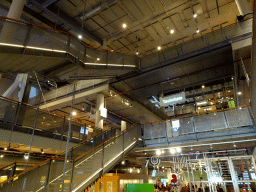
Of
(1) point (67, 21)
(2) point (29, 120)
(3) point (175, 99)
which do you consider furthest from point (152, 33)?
(2) point (29, 120)

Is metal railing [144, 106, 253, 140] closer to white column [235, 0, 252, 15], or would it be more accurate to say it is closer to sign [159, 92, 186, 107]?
sign [159, 92, 186, 107]

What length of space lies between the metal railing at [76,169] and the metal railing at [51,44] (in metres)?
4.18

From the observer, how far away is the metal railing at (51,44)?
6406 mm

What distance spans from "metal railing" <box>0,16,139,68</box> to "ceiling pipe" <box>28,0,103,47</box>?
2.42 meters

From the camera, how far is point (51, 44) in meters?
7.32

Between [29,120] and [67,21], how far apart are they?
632 centimetres

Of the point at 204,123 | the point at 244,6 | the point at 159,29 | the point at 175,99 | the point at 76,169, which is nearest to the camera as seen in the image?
the point at 76,169

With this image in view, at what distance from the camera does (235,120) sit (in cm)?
881

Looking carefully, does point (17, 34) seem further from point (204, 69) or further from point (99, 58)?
point (204, 69)

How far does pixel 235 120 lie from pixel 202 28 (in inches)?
258

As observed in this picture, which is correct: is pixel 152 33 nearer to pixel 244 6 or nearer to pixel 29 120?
pixel 244 6

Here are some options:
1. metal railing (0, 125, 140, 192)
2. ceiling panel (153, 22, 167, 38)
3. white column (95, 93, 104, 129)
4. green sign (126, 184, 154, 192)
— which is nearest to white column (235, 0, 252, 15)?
ceiling panel (153, 22, 167, 38)

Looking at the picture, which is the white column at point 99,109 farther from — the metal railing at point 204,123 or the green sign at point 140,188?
the green sign at point 140,188

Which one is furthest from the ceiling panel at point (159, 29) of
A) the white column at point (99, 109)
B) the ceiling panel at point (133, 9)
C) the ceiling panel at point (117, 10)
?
the white column at point (99, 109)
